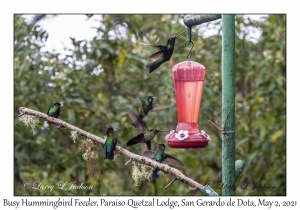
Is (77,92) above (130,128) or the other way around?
above

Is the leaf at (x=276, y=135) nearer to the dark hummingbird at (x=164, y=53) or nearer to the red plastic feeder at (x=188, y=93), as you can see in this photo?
the red plastic feeder at (x=188, y=93)

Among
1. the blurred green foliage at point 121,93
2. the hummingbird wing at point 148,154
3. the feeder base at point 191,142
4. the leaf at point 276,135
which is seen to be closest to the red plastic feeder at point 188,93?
the feeder base at point 191,142

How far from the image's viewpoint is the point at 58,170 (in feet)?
17.0

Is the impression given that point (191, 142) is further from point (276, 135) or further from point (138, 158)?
point (276, 135)

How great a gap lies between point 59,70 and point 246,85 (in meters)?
2.26

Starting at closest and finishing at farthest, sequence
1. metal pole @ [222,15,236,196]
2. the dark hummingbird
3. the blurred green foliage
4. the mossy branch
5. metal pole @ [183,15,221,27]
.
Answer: the mossy branch < metal pole @ [222,15,236,196] < metal pole @ [183,15,221,27] < the dark hummingbird < the blurred green foliage

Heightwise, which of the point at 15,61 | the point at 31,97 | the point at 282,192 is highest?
the point at 15,61

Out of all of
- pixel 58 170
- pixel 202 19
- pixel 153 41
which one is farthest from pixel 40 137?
pixel 202 19

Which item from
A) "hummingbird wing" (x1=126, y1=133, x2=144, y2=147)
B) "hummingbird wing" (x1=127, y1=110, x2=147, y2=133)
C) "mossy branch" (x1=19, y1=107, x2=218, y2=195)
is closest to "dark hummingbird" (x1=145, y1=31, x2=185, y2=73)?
"hummingbird wing" (x1=127, y1=110, x2=147, y2=133)

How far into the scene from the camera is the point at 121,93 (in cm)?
554

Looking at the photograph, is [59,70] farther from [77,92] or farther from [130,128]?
[130,128]

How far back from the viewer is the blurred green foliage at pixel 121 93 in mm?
4961

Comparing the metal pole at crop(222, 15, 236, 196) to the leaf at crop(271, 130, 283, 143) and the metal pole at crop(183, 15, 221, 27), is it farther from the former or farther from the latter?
the leaf at crop(271, 130, 283, 143)

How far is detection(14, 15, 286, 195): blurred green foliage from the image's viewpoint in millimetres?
4961
